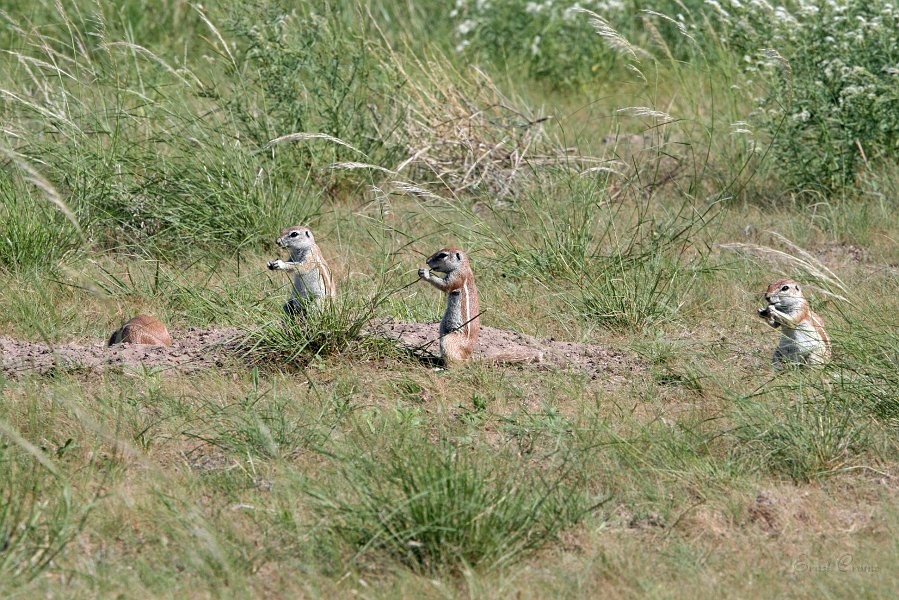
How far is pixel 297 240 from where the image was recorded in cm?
695

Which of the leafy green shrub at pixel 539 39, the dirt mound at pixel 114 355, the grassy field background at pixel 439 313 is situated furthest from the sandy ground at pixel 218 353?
the leafy green shrub at pixel 539 39

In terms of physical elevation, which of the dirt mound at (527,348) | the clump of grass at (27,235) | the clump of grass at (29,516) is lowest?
the clump of grass at (27,235)

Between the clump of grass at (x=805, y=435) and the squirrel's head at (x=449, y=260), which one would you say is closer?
the clump of grass at (x=805, y=435)

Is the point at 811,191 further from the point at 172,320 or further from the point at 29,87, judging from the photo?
the point at 29,87

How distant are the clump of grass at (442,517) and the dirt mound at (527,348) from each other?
5.71 feet

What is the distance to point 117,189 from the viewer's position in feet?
27.6

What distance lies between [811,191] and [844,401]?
4408 mm

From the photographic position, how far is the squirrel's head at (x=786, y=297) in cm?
640

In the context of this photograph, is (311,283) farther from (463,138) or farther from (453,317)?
(463,138)

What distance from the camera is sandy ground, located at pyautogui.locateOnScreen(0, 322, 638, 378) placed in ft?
20.6

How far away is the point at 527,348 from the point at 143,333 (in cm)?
210

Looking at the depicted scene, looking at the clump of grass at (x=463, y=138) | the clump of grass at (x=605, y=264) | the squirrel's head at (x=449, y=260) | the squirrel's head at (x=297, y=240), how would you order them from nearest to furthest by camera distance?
the squirrel's head at (x=449, y=260)
the squirrel's head at (x=297, y=240)
the clump of grass at (x=605, y=264)
the clump of grass at (x=463, y=138)

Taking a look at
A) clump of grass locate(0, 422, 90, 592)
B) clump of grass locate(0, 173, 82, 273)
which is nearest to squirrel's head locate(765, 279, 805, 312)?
clump of grass locate(0, 422, 90, 592)

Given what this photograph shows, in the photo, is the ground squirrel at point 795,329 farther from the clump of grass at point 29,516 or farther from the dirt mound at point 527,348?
the clump of grass at point 29,516
